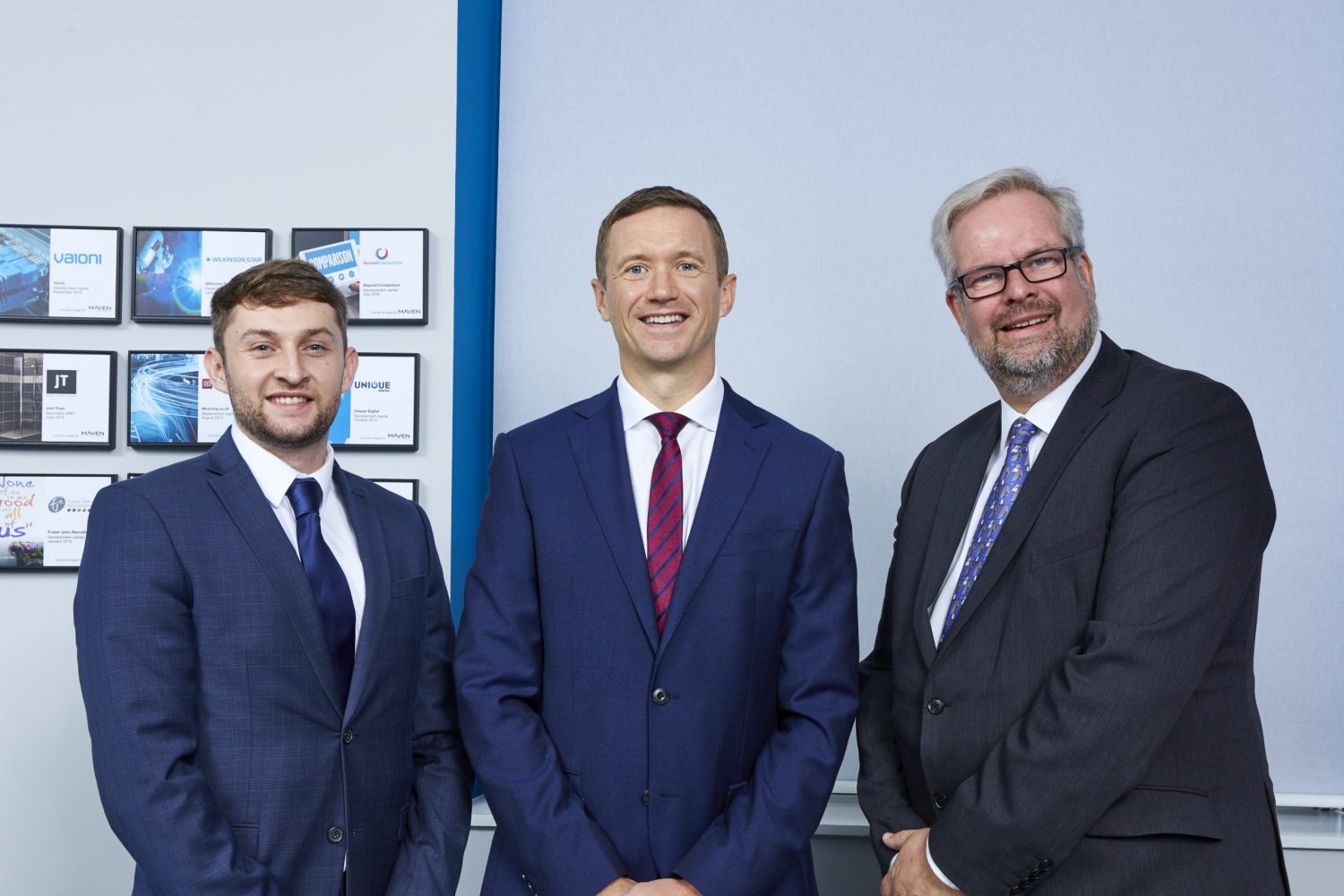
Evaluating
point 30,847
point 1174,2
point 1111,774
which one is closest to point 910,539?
point 1111,774

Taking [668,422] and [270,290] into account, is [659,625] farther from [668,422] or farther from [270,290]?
[270,290]

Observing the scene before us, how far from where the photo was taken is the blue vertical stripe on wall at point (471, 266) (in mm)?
3016

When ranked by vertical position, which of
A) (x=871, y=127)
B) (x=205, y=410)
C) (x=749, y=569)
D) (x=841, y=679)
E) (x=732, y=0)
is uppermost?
(x=732, y=0)

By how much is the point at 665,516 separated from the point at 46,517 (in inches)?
86.1

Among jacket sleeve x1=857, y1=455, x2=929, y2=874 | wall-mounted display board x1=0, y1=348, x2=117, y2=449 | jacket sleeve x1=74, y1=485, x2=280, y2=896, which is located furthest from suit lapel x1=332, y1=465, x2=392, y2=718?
wall-mounted display board x1=0, y1=348, x2=117, y2=449

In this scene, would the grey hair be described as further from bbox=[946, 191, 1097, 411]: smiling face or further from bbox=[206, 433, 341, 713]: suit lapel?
bbox=[206, 433, 341, 713]: suit lapel

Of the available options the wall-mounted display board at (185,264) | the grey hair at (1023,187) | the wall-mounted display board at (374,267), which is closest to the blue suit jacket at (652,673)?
the grey hair at (1023,187)

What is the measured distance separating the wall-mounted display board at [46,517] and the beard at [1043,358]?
8.35ft

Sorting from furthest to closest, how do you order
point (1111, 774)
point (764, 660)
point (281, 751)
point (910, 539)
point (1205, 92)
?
point (1205, 92) < point (910, 539) < point (764, 660) < point (281, 751) < point (1111, 774)

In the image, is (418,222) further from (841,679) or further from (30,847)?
(30,847)

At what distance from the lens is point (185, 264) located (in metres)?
3.07

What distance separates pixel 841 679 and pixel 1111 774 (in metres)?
0.46

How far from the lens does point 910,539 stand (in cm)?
211

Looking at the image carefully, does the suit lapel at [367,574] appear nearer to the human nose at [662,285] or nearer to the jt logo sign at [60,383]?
the human nose at [662,285]
